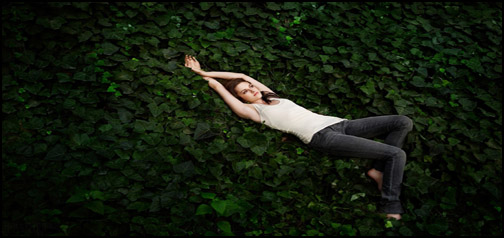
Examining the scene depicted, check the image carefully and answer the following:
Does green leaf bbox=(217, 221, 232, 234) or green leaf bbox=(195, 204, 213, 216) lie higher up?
green leaf bbox=(195, 204, 213, 216)

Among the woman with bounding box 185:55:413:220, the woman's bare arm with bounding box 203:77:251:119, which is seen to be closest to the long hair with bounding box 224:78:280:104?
the woman with bounding box 185:55:413:220

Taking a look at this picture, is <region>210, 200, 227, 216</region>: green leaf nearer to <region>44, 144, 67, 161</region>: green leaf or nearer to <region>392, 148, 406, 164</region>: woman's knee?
<region>44, 144, 67, 161</region>: green leaf

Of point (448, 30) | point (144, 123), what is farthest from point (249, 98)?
point (448, 30)

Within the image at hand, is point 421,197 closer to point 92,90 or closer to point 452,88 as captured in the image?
point 452,88

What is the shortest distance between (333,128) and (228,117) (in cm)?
123

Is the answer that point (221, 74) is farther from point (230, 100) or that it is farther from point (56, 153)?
point (56, 153)

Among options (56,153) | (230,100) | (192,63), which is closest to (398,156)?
(230,100)

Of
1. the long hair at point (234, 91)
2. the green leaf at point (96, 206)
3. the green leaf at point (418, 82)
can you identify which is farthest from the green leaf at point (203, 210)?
the green leaf at point (418, 82)

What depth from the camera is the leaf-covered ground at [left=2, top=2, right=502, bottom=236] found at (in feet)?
9.87

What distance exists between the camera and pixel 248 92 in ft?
13.4

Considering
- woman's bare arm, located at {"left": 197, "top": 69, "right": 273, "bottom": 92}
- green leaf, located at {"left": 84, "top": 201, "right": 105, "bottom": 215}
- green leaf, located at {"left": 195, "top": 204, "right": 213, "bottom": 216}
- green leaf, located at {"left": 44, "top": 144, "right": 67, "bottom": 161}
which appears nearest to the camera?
green leaf, located at {"left": 84, "top": 201, "right": 105, "bottom": 215}

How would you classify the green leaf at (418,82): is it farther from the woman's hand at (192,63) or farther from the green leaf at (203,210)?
the green leaf at (203,210)

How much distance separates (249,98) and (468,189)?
99.9 inches

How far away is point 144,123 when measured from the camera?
3.56 metres
